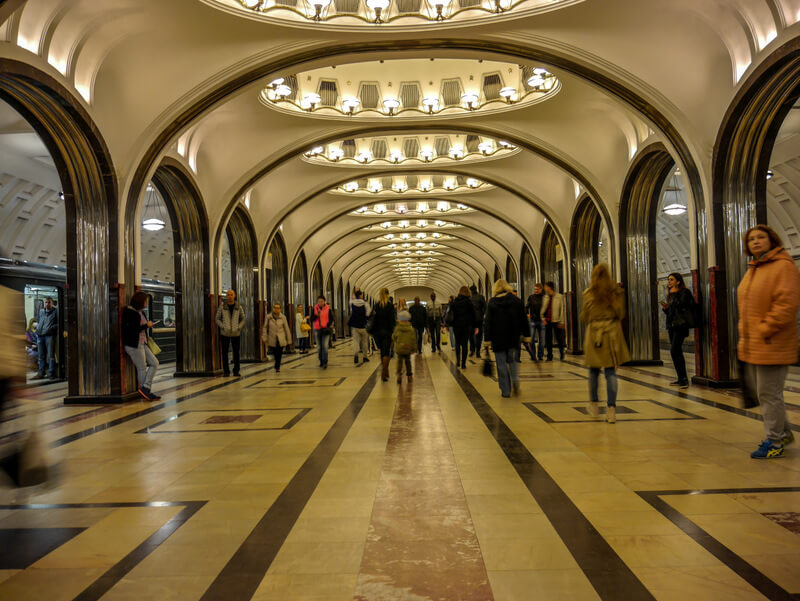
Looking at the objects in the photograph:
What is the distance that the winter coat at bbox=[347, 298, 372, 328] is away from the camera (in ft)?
41.8

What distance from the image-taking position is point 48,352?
1245 centimetres

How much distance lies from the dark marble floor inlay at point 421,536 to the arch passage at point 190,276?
27.3 ft

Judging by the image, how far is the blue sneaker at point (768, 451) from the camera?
4309 millimetres

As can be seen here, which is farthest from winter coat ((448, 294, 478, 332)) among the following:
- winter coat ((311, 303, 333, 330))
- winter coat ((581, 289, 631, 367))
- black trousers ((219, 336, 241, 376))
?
winter coat ((581, 289, 631, 367))

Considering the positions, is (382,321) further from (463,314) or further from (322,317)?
(322,317)

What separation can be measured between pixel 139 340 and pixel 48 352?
5.14 metres

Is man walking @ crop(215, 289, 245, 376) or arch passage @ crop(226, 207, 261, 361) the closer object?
man walking @ crop(215, 289, 245, 376)

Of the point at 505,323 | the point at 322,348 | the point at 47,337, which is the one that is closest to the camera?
the point at 505,323

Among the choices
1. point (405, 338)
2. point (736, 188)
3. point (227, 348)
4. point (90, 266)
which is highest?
point (736, 188)

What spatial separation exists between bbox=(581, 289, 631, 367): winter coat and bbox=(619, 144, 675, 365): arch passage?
7.00 meters

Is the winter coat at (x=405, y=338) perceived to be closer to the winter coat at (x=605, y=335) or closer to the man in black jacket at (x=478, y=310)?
the man in black jacket at (x=478, y=310)

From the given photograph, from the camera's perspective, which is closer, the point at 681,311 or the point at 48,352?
the point at 681,311

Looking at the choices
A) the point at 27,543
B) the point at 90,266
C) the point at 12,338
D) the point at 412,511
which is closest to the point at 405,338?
the point at 90,266

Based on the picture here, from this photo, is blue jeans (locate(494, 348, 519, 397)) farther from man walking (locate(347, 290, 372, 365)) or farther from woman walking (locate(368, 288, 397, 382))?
man walking (locate(347, 290, 372, 365))
